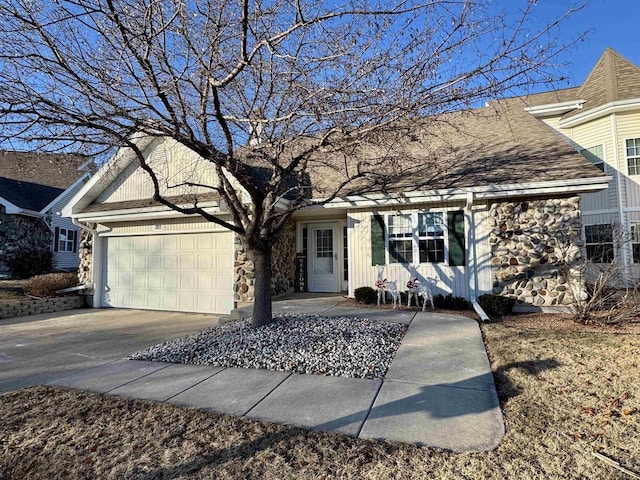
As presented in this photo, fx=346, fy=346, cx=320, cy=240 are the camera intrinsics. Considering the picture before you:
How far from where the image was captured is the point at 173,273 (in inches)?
388

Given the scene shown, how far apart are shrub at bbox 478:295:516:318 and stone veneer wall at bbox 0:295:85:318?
1147 centimetres

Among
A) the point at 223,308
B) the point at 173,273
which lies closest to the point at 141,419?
the point at 223,308

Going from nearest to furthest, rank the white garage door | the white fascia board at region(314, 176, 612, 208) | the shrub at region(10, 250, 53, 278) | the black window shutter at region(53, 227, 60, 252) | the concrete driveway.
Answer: the concrete driveway
the white fascia board at region(314, 176, 612, 208)
the white garage door
the shrub at region(10, 250, 53, 278)
the black window shutter at region(53, 227, 60, 252)

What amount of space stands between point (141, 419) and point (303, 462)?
1.67 meters

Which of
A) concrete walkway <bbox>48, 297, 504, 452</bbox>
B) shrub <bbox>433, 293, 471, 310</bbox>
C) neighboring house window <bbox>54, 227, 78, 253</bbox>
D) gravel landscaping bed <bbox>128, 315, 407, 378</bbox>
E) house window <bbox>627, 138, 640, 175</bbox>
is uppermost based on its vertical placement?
house window <bbox>627, 138, 640, 175</bbox>

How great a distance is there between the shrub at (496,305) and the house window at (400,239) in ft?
6.37

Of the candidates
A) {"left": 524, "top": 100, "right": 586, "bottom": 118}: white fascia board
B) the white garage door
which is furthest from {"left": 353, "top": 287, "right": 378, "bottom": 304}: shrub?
{"left": 524, "top": 100, "right": 586, "bottom": 118}: white fascia board

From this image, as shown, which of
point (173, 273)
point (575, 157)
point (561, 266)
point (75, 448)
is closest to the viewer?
point (75, 448)

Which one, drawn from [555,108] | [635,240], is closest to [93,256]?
[555,108]

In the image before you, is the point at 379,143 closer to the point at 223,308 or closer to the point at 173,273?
the point at 223,308

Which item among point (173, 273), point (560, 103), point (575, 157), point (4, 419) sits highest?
point (560, 103)

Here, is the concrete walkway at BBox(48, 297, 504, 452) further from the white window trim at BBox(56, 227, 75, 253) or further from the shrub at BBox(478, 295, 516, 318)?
the white window trim at BBox(56, 227, 75, 253)

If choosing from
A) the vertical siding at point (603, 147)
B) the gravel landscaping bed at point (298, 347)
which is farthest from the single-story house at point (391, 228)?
the vertical siding at point (603, 147)

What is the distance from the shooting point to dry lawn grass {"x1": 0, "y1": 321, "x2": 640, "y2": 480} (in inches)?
93.7
